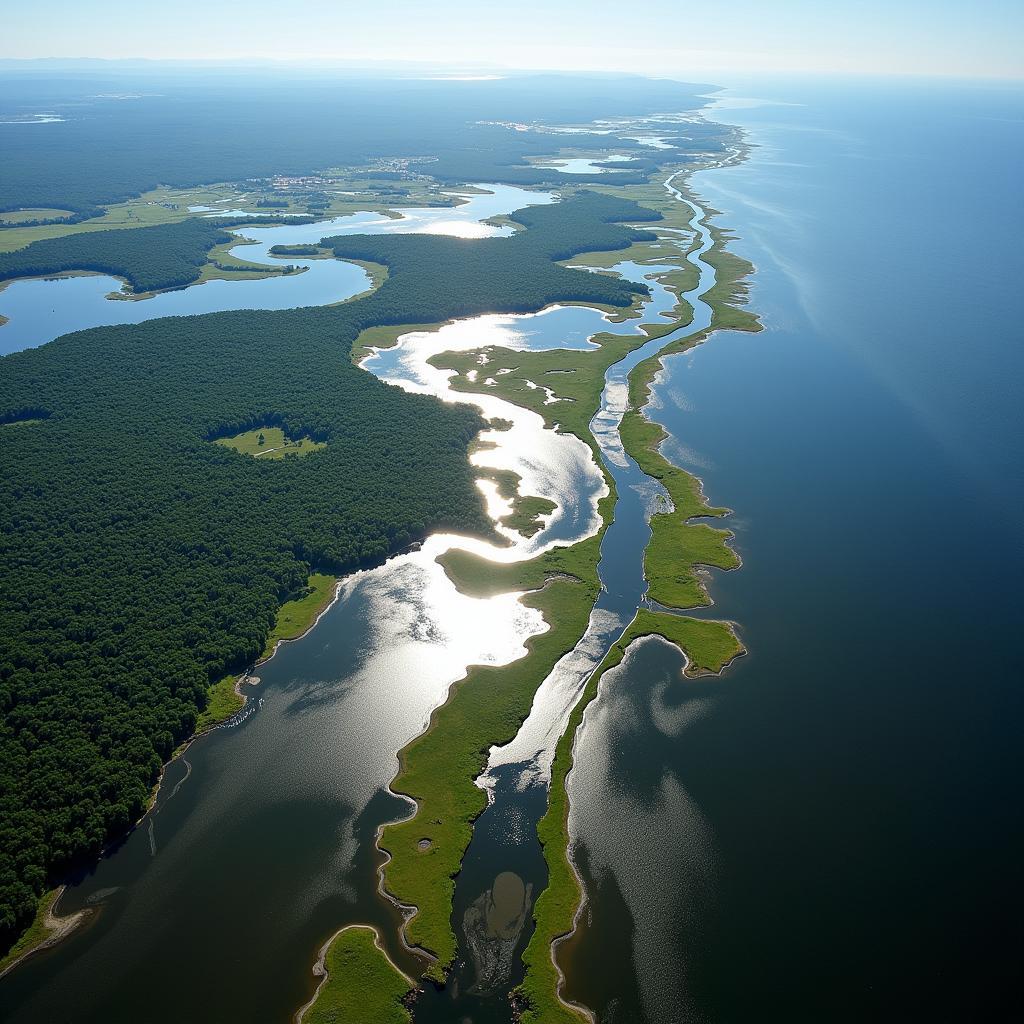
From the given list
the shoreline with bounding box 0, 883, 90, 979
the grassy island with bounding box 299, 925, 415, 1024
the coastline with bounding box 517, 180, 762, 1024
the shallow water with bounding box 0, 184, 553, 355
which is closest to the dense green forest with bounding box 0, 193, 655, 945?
the shoreline with bounding box 0, 883, 90, 979

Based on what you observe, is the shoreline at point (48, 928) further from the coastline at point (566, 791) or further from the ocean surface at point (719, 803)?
the coastline at point (566, 791)

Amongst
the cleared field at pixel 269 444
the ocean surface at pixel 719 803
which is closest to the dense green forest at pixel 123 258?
the cleared field at pixel 269 444

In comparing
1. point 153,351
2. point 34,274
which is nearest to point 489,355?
point 153,351

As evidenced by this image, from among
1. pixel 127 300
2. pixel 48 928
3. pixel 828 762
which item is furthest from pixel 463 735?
pixel 127 300

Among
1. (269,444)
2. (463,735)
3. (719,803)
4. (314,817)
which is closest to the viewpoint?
(314,817)

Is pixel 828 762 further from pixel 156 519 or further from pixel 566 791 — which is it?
pixel 156 519

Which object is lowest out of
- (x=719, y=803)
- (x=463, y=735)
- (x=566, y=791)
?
(x=463, y=735)
